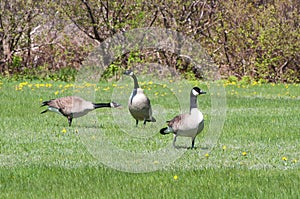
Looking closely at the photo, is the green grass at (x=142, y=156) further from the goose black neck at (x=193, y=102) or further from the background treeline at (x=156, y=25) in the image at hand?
the background treeline at (x=156, y=25)

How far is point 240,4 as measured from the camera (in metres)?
23.8

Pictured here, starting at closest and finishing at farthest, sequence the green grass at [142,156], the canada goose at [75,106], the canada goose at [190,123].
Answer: the green grass at [142,156], the canada goose at [190,123], the canada goose at [75,106]

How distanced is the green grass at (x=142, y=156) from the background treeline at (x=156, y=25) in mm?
8301

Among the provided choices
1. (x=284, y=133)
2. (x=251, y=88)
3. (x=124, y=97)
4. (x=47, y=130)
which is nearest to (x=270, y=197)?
(x=284, y=133)

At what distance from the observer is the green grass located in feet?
22.5

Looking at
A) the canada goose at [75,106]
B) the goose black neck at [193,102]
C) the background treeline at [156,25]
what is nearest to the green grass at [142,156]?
the canada goose at [75,106]

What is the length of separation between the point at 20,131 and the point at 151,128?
2006 millimetres

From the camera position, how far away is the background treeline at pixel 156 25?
75.5ft

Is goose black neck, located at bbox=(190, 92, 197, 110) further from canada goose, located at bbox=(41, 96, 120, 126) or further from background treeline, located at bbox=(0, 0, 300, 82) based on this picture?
background treeline, located at bbox=(0, 0, 300, 82)

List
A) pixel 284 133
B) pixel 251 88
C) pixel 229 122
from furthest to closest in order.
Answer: pixel 251 88, pixel 229 122, pixel 284 133

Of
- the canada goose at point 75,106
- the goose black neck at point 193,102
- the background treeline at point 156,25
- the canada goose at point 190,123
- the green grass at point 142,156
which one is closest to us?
the green grass at point 142,156

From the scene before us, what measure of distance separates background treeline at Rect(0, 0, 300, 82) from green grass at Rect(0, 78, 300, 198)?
8301 mm

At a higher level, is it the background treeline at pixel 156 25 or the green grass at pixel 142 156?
the background treeline at pixel 156 25

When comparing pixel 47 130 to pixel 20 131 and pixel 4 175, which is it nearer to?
pixel 20 131
